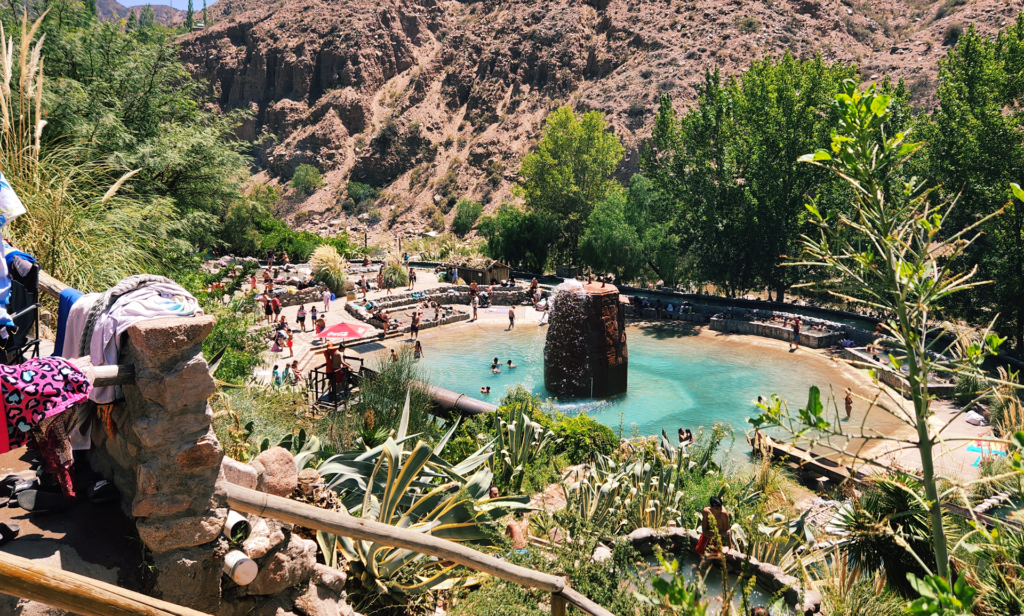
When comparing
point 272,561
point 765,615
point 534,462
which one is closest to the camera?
point 272,561

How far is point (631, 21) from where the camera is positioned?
234 ft

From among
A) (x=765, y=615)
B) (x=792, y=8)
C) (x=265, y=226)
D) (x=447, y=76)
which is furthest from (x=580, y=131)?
(x=447, y=76)

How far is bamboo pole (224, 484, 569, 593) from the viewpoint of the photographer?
2945 millimetres

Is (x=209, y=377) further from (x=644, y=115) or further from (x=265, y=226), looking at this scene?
(x=644, y=115)

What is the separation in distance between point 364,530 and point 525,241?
3522 cm

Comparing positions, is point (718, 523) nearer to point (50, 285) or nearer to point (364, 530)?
point (364, 530)

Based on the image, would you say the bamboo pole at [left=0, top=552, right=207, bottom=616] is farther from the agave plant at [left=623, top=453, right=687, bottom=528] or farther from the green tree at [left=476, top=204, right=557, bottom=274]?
the green tree at [left=476, top=204, right=557, bottom=274]

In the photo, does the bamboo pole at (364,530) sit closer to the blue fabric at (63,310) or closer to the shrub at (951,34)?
the blue fabric at (63,310)

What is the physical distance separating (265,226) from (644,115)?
4035cm

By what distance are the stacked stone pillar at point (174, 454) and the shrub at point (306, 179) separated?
267ft

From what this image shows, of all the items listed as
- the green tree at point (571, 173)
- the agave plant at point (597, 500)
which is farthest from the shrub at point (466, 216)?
the agave plant at point (597, 500)

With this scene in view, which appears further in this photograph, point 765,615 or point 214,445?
point 765,615

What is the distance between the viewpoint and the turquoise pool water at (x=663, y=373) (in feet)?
49.4

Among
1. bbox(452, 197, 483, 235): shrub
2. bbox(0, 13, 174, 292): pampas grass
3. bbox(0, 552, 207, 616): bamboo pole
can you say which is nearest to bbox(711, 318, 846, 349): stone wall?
bbox(0, 13, 174, 292): pampas grass
